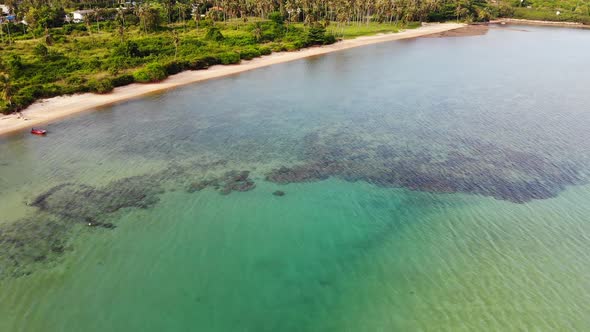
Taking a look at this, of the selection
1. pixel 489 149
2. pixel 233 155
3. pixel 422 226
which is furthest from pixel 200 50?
pixel 422 226

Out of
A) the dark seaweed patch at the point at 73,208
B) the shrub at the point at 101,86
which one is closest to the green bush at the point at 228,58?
the shrub at the point at 101,86

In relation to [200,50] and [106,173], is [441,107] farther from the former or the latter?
[200,50]

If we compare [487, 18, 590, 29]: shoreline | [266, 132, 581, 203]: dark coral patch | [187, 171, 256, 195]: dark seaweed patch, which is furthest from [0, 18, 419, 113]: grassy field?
[487, 18, 590, 29]: shoreline

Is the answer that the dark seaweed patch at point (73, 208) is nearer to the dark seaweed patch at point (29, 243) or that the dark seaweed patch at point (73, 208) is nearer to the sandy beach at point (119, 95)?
the dark seaweed patch at point (29, 243)

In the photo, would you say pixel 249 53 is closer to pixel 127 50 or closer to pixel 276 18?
pixel 127 50

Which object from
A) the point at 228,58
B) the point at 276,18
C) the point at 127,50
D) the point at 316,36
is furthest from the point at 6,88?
the point at 276,18

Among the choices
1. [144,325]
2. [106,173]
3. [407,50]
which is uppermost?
[407,50]
